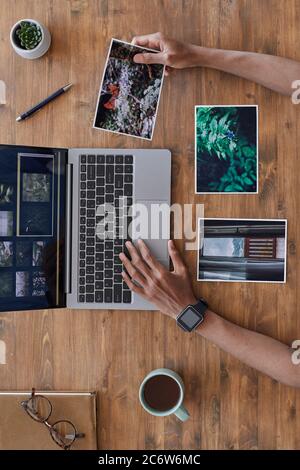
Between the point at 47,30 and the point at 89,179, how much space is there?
374 mm

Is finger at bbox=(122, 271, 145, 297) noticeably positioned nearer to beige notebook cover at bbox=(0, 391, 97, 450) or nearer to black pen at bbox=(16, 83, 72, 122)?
beige notebook cover at bbox=(0, 391, 97, 450)

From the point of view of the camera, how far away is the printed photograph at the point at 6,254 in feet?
3.14

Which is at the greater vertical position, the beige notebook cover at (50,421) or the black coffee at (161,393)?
the black coffee at (161,393)

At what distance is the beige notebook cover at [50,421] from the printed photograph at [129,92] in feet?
2.16

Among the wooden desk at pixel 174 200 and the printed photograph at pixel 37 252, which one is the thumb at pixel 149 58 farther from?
the printed photograph at pixel 37 252

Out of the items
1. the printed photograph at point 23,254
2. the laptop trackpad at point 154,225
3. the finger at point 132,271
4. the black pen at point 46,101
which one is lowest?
the finger at point 132,271

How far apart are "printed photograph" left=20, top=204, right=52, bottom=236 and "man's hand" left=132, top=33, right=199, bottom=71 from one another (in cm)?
42

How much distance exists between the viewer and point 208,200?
1.04 m

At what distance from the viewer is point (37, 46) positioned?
100cm

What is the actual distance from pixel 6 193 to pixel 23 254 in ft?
0.47

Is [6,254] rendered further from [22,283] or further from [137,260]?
[137,260]

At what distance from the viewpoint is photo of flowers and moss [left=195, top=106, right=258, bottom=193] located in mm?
1023

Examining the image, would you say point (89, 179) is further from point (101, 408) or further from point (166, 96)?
point (101, 408)

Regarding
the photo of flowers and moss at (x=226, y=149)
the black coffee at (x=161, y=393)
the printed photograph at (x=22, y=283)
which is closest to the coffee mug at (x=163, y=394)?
the black coffee at (x=161, y=393)
